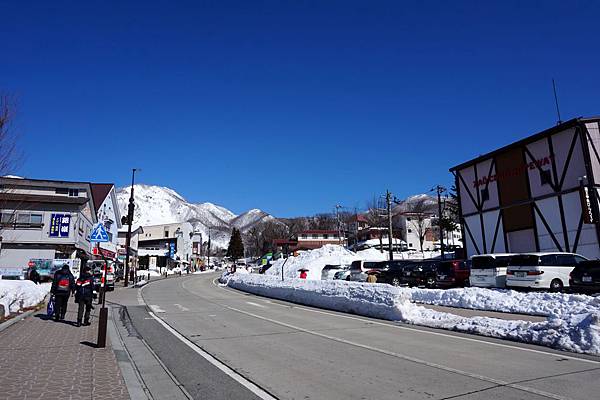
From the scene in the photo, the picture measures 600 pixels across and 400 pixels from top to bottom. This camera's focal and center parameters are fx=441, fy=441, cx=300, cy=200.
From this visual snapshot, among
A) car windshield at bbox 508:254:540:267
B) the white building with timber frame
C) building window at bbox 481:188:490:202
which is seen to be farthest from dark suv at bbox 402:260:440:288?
building window at bbox 481:188:490:202

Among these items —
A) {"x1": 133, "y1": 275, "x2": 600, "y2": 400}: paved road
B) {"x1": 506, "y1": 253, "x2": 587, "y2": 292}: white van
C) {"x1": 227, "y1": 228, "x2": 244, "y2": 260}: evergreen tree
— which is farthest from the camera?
{"x1": 227, "y1": 228, "x2": 244, "y2": 260}: evergreen tree

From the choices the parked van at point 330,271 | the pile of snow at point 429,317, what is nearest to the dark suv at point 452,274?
the pile of snow at point 429,317

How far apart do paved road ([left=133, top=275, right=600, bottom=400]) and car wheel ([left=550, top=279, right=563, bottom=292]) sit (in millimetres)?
10593

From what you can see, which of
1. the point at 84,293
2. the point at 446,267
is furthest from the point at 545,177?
the point at 84,293

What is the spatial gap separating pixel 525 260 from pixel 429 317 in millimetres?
9457

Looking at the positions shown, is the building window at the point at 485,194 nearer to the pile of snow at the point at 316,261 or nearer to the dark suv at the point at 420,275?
the dark suv at the point at 420,275

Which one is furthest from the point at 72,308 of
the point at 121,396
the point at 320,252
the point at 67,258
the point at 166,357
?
the point at 320,252

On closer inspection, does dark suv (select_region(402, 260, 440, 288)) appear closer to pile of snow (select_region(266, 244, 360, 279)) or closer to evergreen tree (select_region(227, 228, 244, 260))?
pile of snow (select_region(266, 244, 360, 279))

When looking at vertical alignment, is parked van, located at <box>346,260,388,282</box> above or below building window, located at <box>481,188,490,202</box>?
below

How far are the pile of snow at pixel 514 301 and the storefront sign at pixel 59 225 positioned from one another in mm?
36666

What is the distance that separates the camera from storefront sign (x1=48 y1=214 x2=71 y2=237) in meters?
43.2

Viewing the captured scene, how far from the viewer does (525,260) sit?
820 inches

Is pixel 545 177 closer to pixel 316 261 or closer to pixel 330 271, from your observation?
pixel 330 271

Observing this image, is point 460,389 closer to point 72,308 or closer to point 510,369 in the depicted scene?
point 510,369
